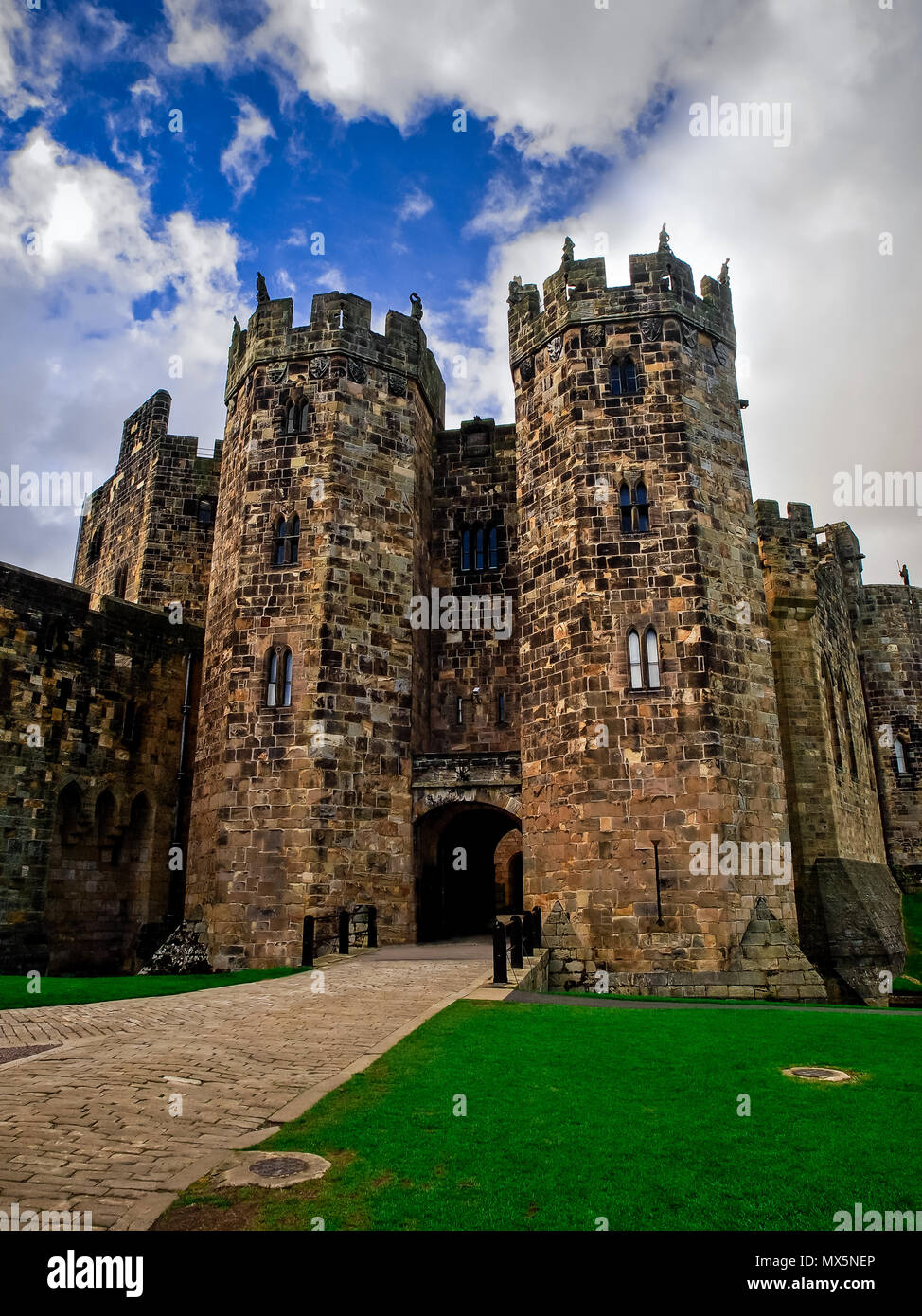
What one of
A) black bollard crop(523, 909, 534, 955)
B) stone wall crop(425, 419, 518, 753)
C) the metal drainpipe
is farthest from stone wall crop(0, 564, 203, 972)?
black bollard crop(523, 909, 534, 955)

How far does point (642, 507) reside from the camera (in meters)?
20.0

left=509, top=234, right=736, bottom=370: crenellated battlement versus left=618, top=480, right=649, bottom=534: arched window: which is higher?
left=509, top=234, right=736, bottom=370: crenellated battlement

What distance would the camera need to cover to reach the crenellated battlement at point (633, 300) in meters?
21.2

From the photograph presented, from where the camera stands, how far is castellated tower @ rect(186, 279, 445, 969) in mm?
19750

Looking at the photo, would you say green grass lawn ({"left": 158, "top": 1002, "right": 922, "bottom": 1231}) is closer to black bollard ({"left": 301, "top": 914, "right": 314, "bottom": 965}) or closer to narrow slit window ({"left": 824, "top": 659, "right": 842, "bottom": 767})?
black bollard ({"left": 301, "top": 914, "right": 314, "bottom": 965})

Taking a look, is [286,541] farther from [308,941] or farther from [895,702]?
[895,702]

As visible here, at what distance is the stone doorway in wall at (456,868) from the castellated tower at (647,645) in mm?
3268

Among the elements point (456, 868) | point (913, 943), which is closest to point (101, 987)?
point (456, 868)

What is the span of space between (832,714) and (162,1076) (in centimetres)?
2148

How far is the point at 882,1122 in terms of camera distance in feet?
21.3

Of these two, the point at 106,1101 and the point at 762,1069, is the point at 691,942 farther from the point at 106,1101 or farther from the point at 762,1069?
the point at 106,1101

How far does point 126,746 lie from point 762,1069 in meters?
18.9

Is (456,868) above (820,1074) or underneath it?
above

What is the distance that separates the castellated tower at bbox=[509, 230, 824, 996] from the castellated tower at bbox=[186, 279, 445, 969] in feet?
11.0
